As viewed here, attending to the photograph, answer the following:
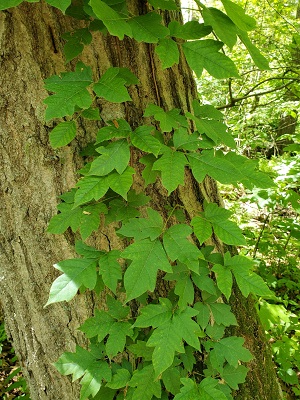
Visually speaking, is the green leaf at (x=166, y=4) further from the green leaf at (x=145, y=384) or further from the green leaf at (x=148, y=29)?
the green leaf at (x=145, y=384)

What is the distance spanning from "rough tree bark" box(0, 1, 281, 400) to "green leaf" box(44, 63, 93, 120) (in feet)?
0.62

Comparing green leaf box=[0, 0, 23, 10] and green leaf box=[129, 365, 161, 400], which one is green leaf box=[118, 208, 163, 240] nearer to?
green leaf box=[129, 365, 161, 400]

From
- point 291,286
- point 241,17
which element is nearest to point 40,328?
point 241,17

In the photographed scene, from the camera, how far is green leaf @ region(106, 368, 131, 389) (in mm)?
1163

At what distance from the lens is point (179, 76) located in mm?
1380

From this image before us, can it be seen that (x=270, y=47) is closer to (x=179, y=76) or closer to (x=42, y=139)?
(x=179, y=76)

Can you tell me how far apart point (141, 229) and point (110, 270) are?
17 centimetres

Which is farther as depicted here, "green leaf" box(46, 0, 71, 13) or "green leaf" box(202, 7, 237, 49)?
"green leaf" box(202, 7, 237, 49)

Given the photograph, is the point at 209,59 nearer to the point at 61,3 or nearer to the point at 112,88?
the point at 112,88

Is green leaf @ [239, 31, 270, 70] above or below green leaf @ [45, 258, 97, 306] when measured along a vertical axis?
Result: above

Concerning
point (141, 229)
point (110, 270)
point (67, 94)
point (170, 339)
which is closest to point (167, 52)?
point (67, 94)

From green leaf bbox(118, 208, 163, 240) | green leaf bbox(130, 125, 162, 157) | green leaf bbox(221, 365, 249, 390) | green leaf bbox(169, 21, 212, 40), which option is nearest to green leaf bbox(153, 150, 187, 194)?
green leaf bbox(130, 125, 162, 157)

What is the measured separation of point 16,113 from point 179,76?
26.3 inches

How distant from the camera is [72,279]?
104 cm
